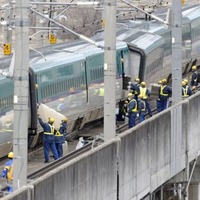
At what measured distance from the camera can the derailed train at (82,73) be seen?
29953 mm

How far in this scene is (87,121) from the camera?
3544cm

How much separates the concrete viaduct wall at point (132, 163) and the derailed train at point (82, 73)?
161 inches

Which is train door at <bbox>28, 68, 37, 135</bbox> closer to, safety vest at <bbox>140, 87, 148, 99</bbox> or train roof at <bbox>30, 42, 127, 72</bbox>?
A: train roof at <bbox>30, 42, 127, 72</bbox>

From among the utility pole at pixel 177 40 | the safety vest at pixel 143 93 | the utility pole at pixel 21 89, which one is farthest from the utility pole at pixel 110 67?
the safety vest at pixel 143 93

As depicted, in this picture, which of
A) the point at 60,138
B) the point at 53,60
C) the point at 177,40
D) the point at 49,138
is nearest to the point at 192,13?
the point at 53,60

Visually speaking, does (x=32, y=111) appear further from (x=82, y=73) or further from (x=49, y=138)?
(x=82, y=73)

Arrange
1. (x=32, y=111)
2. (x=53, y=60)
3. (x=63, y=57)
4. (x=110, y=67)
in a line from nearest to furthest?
(x=110, y=67), (x=32, y=111), (x=53, y=60), (x=63, y=57)

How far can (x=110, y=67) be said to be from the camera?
23.0 metres

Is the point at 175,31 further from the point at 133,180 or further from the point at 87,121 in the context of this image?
the point at 87,121

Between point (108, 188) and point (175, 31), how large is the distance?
6.53 meters

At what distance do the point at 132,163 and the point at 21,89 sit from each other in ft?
19.0

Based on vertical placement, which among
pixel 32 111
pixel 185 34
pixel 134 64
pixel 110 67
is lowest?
pixel 185 34

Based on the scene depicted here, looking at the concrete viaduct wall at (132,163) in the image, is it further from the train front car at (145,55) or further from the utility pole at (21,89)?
the train front car at (145,55)

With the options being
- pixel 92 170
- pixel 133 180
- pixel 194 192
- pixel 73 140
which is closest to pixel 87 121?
pixel 73 140
